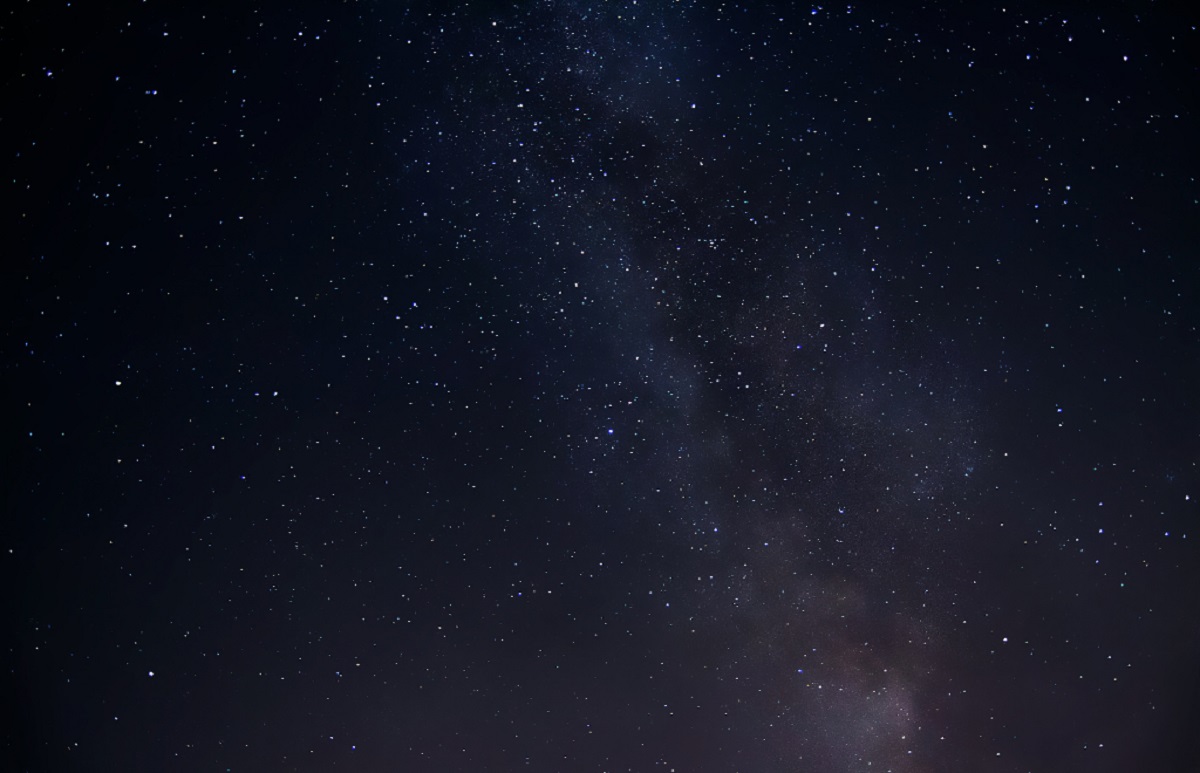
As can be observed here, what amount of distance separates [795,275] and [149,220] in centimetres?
166

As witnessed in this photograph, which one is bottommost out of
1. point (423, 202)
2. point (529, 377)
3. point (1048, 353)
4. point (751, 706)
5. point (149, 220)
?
point (751, 706)

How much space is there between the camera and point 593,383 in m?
1.86

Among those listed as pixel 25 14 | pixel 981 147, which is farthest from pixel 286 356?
pixel 981 147

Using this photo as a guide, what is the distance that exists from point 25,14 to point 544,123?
4.18 feet

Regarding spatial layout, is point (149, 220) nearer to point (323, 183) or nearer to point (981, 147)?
point (323, 183)

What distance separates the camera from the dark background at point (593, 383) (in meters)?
1.77

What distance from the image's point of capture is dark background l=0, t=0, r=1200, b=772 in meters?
1.77

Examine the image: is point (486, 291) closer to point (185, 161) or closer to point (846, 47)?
point (185, 161)

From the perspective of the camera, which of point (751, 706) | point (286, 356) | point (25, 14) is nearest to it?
point (25, 14)

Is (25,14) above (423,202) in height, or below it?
above

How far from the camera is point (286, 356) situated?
6.00 feet

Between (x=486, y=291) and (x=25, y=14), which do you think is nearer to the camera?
(x=25, y=14)

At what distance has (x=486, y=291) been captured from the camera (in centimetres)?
183

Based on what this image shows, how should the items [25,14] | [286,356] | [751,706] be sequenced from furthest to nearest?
[751,706] < [286,356] < [25,14]
